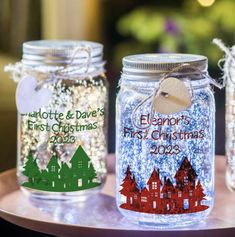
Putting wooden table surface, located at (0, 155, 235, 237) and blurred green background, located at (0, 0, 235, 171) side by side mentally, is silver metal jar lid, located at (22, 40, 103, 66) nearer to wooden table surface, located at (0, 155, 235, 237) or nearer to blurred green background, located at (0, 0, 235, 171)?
wooden table surface, located at (0, 155, 235, 237)

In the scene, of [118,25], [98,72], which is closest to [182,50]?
[118,25]

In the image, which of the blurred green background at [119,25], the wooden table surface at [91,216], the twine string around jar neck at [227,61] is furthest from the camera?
the blurred green background at [119,25]

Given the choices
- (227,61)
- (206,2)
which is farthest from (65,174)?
(206,2)

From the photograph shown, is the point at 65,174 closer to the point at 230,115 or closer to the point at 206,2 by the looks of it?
the point at 230,115

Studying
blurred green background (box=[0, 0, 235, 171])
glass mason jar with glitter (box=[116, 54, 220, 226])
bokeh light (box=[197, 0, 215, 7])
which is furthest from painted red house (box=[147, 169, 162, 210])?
bokeh light (box=[197, 0, 215, 7])

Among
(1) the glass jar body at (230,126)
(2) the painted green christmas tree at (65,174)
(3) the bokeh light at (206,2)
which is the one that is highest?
(3) the bokeh light at (206,2)

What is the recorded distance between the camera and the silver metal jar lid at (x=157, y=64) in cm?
80

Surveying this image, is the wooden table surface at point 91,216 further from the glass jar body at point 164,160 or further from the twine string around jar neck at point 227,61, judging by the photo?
the twine string around jar neck at point 227,61

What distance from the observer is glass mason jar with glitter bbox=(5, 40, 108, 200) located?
2.99 ft

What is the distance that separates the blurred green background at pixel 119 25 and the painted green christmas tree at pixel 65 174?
1572mm

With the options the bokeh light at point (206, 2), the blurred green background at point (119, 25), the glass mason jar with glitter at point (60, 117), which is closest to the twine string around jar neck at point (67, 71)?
the glass mason jar with glitter at point (60, 117)

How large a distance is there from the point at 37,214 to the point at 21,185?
93 mm

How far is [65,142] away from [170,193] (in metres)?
0.17

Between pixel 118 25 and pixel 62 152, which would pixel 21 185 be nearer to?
pixel 62 152
